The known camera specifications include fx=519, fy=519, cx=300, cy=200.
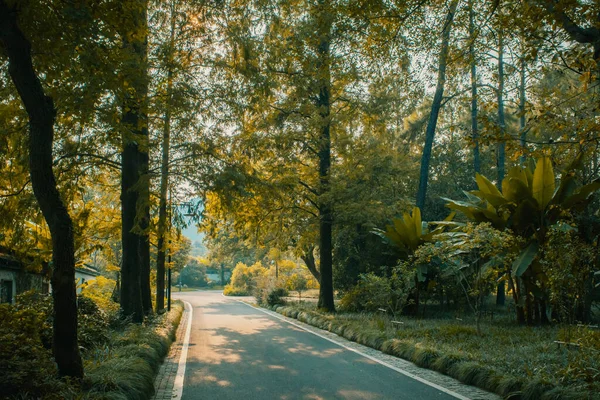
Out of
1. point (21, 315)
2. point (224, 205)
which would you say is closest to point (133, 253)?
point (224, 205)

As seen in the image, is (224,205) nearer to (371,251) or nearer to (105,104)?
(105,104)

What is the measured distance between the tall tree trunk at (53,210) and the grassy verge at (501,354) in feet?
18.9

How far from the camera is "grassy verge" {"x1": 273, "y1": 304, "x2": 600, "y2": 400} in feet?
22.0

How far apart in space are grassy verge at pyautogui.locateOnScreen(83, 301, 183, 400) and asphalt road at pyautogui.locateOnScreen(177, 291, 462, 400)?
646 mm

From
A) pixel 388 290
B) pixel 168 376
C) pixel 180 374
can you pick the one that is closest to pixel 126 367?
pixel 168 376

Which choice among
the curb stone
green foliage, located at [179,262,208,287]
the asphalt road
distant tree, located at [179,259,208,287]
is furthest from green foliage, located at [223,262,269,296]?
the curb stone

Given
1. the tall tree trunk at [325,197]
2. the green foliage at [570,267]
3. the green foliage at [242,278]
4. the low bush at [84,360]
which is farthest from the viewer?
the green foliage at [242,278]

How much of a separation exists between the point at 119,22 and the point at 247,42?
17.5 ft

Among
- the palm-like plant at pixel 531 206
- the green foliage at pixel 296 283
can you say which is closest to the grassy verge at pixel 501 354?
the palm-like plant at pixel 531 206

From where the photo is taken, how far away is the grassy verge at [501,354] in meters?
6.71

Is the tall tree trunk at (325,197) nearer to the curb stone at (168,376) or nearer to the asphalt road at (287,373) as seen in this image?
the asphalt road at (287,373)

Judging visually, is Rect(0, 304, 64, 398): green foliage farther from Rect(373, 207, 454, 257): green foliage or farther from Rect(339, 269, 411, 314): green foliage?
Rect(373, 207, 454, 257): green foliage

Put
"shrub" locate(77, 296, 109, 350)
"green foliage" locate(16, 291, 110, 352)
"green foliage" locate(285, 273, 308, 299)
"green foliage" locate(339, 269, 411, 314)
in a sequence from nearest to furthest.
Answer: "green foliage" locate(16, 291, 110, 352), "shrub" locate(77, 296, 109, 350), "green foliage" locate(339, 269, 411, 314), "green foliage" locate(285, 273, 308, 299)

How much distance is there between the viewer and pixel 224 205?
1302 centimetres
